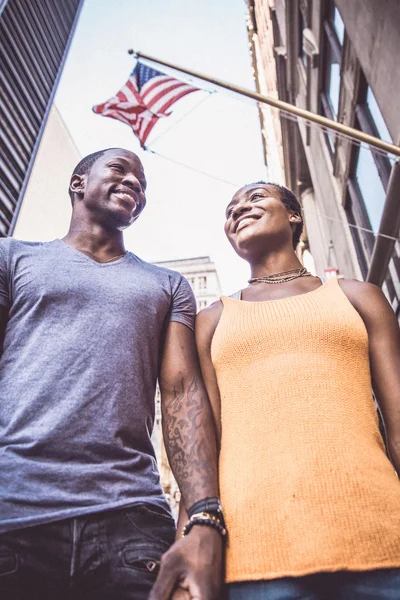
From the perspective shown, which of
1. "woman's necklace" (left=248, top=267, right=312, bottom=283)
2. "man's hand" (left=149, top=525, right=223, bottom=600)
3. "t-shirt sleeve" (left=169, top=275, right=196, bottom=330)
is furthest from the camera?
"woman's necklace" (left=248, top=267, right=312, bottom=283)

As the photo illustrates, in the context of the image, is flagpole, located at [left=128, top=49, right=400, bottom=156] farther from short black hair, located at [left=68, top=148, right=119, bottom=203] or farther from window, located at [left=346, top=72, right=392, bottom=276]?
short black hair, located at [left=68, top=148, right=119, bottom=203]

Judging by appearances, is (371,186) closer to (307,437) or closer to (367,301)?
(367,301)

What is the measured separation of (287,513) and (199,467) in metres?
0.50

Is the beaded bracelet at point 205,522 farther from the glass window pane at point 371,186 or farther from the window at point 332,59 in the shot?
the window at point 332,59

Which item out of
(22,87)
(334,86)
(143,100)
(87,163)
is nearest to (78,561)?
(87,163)

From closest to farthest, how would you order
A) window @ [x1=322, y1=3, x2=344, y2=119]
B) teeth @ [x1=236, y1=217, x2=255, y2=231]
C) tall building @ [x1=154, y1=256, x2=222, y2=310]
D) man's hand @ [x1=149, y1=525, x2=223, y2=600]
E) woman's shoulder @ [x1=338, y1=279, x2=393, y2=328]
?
1. man's hand @ [x1=149, y1=525, x2=223, y2=600]
2. woman's shoulder @ [x1=338, y1=279, x2=393, y2=328]
3. teeth @ [x1=236, y1=217, x2=255, y2=231]
4. window @ [x1=322, y1=3, x2=344, y2=119]
5. tall building @ [x1=154, y1=256, x2=222, y2=310]

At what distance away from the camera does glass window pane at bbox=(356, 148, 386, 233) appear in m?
9.68

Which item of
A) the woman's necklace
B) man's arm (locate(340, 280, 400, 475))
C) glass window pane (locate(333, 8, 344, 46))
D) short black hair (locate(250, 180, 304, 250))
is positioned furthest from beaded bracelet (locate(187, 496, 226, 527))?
glass window pane (locate(333, 8, 344, 46))

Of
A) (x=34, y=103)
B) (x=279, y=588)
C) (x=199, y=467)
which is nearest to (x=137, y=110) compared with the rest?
(x=199, y=467)

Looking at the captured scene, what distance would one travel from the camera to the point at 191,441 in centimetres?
209

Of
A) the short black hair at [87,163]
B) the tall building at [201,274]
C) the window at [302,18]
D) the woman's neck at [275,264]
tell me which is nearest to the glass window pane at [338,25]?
the window at [302,18]

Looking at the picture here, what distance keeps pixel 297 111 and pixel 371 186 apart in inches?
194

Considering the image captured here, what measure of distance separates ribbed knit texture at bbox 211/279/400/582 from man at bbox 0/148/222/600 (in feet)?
0.64

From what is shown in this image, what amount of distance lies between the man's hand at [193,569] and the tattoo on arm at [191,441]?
0.21 meters
